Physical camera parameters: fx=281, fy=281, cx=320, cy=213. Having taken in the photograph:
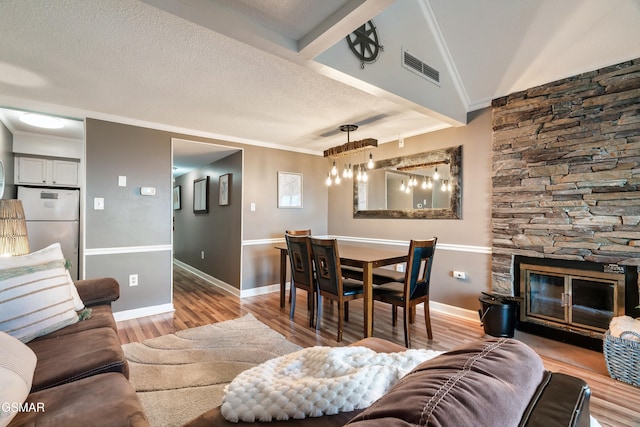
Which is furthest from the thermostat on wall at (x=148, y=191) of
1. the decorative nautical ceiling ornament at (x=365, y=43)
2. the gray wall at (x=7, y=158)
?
the decorative nautical ceiling ornament at (x=365, y=43)

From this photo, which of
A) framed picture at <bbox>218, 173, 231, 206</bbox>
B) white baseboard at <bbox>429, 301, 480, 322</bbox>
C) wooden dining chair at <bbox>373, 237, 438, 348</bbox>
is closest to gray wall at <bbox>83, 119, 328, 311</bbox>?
framed picture at <bbox>218, 173, 231, 206</bbox>

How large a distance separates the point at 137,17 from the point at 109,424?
1.97m

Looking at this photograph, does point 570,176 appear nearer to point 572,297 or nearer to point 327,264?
point 572,297

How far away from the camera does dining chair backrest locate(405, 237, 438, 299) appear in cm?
245

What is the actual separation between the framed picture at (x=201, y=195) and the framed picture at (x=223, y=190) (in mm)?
597

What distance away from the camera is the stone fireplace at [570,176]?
2.25m

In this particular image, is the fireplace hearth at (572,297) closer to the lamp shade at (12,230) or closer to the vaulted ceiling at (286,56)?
the vaulted ceiling at (286,56)

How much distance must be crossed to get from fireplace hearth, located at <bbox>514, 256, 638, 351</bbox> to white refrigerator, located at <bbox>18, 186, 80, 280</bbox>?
568 cm

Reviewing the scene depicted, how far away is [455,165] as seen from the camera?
132 inches

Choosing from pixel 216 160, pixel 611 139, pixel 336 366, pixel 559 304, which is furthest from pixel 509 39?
pixel 216 160

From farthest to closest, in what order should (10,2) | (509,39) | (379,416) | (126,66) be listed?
(509,39), (126,66), (10,2), (379,416)

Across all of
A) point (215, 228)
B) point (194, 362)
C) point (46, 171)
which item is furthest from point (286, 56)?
point (46, 171)

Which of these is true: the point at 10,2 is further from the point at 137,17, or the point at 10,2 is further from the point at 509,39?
the point at 509,39

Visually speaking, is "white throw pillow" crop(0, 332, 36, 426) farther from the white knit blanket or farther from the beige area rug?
the beige area rug
